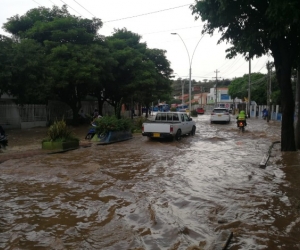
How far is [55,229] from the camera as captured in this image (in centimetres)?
478

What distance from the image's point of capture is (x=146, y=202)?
6.16 meters

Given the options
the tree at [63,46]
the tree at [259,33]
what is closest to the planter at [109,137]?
the tree at [63,46]

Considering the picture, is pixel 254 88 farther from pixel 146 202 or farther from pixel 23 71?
pixel 146 202

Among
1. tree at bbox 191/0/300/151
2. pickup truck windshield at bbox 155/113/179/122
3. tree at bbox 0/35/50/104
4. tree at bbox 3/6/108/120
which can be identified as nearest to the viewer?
tree at bbox 191/0/300/151

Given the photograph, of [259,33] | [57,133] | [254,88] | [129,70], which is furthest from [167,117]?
[254,88]

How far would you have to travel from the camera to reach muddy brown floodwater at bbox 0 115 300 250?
447 cm

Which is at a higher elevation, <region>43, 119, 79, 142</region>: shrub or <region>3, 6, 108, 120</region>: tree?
<region>3, 6, 108, 120</region>: tree

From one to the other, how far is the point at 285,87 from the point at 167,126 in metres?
5.96

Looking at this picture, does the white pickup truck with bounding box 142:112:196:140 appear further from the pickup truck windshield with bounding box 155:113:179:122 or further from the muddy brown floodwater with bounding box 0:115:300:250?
the muddy brown floodwater with bounding box 0:115:300:250

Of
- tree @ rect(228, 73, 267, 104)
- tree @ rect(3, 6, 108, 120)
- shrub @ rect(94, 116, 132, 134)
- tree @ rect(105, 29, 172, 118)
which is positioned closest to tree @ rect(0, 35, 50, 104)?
tree @ rect(3, 6, 108, 120)

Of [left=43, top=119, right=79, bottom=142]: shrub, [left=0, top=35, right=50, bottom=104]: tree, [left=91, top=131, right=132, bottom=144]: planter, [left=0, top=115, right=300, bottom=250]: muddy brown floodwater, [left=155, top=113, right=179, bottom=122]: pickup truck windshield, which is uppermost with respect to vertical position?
[left=0, top=35, right=50, bottom=104]: tree

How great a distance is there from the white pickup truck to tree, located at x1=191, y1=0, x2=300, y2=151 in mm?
4852

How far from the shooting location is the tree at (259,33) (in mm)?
10281

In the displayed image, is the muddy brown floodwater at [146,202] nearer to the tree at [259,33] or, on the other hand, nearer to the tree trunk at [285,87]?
the tree trunk at [285,87]
